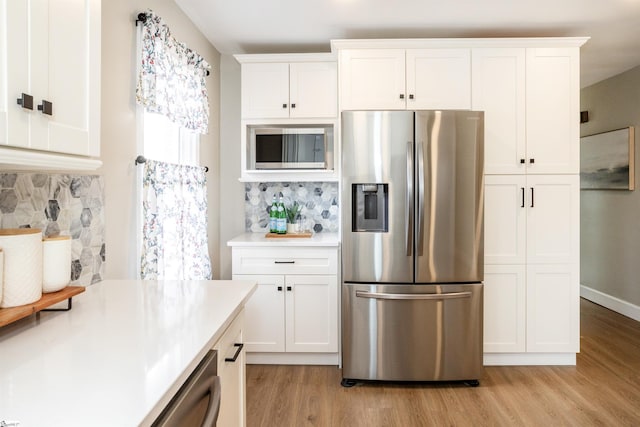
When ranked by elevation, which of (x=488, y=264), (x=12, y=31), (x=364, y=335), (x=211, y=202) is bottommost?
(x=364, y=335)

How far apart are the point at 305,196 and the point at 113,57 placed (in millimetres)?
1952

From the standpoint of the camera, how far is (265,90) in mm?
3287

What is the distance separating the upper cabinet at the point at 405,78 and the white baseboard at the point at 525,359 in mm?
1840

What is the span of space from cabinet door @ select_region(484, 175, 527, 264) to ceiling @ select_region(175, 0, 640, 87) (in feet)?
3.61

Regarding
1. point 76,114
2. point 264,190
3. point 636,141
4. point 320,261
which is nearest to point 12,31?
point 76,114

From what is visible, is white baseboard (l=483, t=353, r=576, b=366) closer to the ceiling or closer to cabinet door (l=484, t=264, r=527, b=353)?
cabinet door (l=484, t=264, r=527, b=353)

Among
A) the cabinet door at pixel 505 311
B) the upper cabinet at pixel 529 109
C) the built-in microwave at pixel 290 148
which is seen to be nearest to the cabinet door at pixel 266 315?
the built-in microwave at pixel 290 148

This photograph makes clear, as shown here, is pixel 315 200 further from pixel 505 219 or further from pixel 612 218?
pixel 612 218

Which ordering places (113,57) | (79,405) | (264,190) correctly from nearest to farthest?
(79,405) < (113,57) < (264,190)

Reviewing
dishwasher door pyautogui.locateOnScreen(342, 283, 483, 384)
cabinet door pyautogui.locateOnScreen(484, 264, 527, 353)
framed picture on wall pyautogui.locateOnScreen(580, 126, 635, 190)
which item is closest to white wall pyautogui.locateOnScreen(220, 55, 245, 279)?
dishwasher door pyautogui.locateOnScreen(342, 283, 483, 384)

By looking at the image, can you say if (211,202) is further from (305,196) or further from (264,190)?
(305,196)

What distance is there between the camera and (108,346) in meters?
1.02

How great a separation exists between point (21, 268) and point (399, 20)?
272 cm

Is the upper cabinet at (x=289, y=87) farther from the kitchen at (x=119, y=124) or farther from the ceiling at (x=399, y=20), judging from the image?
the kitchen at (x=119, y=124)
